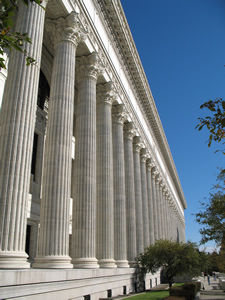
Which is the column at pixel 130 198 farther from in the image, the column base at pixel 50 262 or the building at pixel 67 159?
the column base at pixel 50 262

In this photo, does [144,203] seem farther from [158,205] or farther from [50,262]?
[50,262]

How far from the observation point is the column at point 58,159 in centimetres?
1625

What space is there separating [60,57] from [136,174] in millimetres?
21941

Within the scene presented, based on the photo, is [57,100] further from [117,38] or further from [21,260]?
[117,38]

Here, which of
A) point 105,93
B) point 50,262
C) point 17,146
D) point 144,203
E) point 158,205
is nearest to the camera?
point 17,146

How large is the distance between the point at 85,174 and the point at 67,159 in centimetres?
365

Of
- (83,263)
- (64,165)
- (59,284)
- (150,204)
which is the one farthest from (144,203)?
(59,284)

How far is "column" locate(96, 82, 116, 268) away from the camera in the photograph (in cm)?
2384

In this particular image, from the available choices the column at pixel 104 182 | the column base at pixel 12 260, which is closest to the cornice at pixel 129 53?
the column at pixel 104 182

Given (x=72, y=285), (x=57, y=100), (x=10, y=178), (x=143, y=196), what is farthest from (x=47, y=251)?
(x=143, y=196)

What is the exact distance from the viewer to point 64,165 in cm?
1777

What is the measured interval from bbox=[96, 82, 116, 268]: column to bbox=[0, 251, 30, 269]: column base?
11495 millimetres

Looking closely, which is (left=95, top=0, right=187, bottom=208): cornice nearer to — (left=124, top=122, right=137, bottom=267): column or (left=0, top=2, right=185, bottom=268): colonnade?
(left=0, top=2, right=185, bottom=268): colonnade

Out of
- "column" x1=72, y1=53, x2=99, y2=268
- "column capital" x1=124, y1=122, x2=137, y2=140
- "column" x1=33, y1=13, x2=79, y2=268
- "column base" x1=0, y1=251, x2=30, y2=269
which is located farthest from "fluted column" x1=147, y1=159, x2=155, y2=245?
"column base" x1=0, y1=251, x2=30, y2=269
